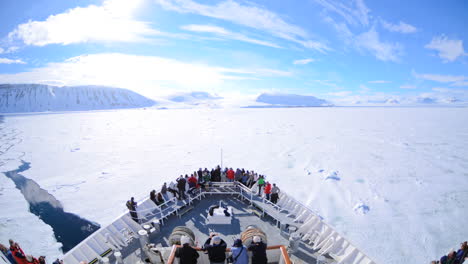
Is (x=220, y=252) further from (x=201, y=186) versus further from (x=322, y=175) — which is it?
(x=322, y=175)

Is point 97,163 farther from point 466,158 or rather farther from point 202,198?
point 466,158

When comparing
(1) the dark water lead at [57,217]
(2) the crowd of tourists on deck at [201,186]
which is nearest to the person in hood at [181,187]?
(2) the crowd of tourists on deck at [201,186]

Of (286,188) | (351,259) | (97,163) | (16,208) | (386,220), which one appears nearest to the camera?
(351,259)

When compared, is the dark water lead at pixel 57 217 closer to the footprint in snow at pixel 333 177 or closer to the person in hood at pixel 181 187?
the person in hood at pixel 181 187

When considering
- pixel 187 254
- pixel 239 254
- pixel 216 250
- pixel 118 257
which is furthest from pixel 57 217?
pixel 239 254

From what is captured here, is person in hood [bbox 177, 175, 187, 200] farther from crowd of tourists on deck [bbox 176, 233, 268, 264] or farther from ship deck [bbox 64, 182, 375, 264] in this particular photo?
crowd of tourists on deck [bbox 176, 233, 268, 264]

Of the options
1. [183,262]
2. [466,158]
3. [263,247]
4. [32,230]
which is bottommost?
[32,230]

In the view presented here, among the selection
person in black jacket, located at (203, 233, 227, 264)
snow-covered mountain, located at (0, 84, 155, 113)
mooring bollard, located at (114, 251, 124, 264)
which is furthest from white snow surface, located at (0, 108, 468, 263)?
snow-covered mountain, located at (0, 84, 155, 113)

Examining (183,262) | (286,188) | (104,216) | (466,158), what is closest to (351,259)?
(183,262)
